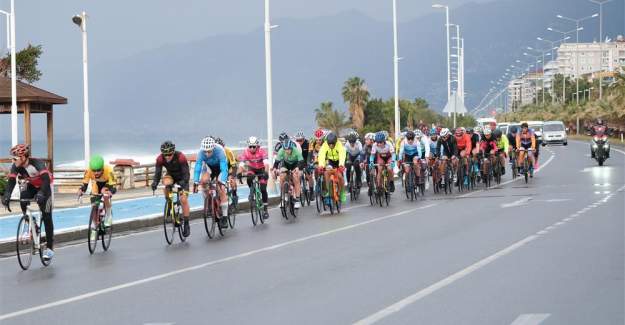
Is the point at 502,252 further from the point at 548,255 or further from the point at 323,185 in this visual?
the point at 323,185

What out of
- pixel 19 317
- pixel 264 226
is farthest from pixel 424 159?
pixel 19 317

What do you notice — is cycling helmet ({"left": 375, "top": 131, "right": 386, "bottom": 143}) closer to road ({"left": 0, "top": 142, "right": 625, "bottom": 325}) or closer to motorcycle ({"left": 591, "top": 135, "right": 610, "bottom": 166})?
road ({"left": 0, "top": 142, "right": 625, "bottom": 325})

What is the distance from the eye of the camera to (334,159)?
2531cm

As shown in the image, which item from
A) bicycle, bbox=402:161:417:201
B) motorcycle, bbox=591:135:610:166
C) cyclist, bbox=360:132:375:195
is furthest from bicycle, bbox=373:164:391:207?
motorcycle, bbox=591:135:610:166

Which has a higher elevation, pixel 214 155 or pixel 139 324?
pixel 214 155

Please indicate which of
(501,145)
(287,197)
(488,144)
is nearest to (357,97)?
(501,145)

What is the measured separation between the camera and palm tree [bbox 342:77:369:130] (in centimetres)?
11862

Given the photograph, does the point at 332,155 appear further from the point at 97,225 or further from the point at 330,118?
the point at 330,118

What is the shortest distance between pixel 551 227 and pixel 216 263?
6256 millimetres

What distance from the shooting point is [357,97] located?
119625 mm

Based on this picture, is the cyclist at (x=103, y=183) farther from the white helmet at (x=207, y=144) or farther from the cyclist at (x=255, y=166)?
the cyclist at (x=255, y=166)

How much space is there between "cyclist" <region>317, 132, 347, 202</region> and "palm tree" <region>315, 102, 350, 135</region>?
100m

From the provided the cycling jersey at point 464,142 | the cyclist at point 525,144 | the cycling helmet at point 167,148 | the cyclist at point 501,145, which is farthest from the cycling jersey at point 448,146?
the cycling helmet at point 167,148

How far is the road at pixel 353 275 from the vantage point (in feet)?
34.1
